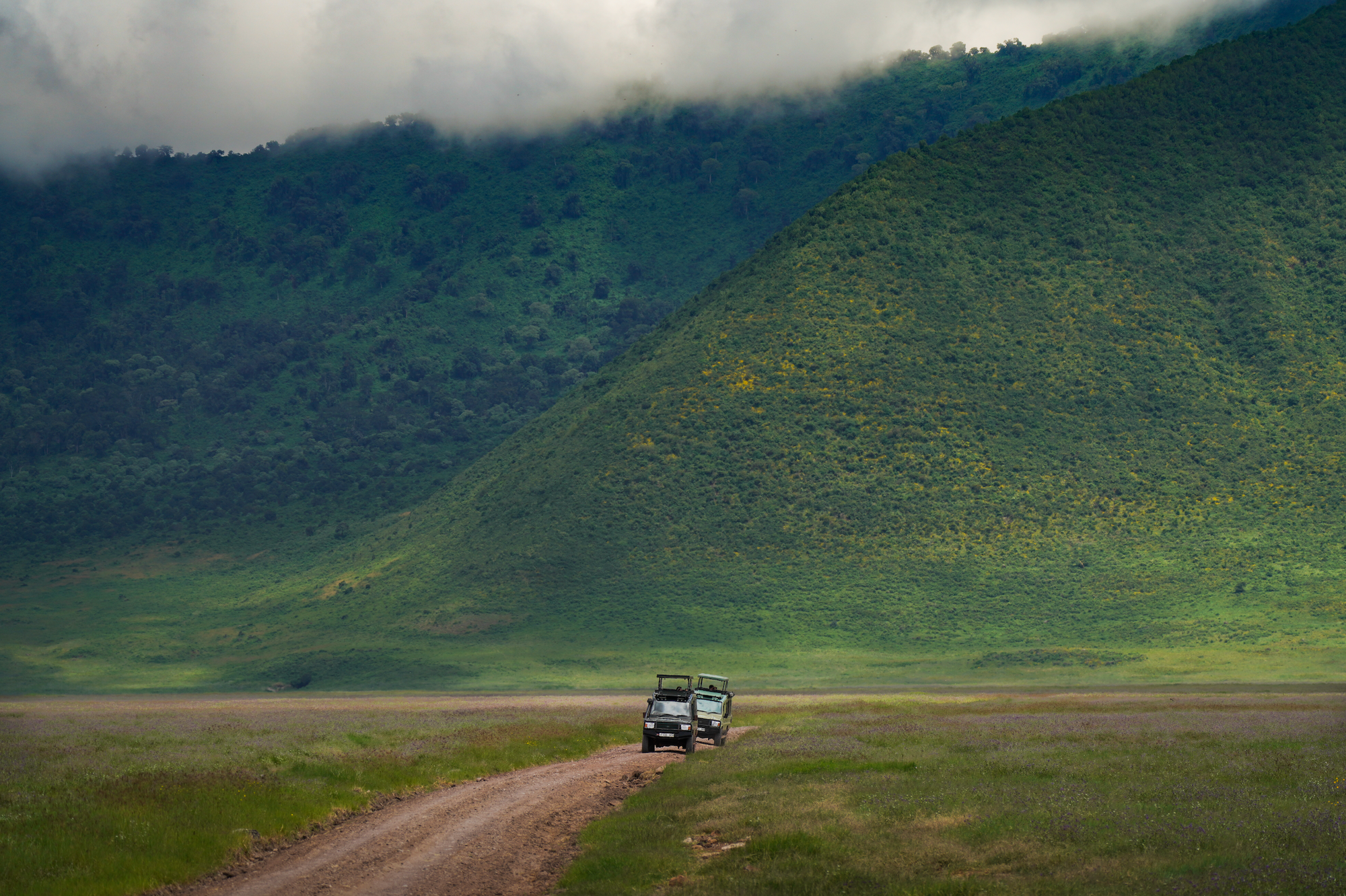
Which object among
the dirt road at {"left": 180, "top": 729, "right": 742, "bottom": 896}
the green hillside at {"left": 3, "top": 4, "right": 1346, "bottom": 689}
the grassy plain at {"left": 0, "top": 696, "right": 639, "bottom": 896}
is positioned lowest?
the dirt road at {"left": 180, "top": 729, "right": 742, "bottom": 896}

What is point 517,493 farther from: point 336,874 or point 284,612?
point 336,874

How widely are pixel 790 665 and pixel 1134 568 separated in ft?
138

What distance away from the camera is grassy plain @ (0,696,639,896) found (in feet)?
85.9

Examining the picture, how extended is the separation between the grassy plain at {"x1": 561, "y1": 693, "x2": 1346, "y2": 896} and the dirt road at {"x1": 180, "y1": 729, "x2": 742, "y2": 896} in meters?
1.21

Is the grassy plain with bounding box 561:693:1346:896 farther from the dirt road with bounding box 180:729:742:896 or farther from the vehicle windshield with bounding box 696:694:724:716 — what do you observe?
the vehicle windshield with bounding box 696:694:724:716

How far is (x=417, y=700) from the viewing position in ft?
368

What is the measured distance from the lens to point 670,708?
53281 millimetres

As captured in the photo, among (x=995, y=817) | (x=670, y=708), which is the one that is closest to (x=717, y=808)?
(x=995, y=817)

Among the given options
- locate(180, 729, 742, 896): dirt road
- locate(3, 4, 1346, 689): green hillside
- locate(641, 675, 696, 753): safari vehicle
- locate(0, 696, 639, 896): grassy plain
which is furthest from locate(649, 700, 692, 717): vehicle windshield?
locate(3, 4, 1346, 689): green hillside

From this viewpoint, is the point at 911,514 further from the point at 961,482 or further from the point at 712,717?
the point at 712,717

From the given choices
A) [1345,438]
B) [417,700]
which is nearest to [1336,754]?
[417,700]

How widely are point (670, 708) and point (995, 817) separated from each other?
26.0 metres

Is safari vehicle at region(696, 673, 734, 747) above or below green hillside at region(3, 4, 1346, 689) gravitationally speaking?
below

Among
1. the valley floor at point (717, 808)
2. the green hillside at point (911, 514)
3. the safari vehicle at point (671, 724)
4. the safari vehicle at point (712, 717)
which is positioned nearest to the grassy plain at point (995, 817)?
the valley floor at point (717, 808)
